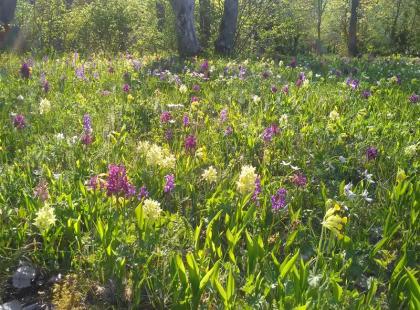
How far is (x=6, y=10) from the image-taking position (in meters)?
11.7

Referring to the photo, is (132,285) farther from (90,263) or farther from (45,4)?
(45,4)

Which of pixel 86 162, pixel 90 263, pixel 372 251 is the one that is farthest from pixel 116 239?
pixel 372 251

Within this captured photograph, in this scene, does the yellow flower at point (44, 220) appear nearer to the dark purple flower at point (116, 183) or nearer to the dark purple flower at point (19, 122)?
the dark purple flower at point (116, 183)

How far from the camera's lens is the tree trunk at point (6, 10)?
1168 cm

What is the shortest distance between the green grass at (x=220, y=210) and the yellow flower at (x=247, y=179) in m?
0.14

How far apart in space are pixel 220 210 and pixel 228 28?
9.85 m

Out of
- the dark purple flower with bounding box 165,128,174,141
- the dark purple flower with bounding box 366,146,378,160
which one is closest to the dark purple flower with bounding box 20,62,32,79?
the dark purple flower with bounding box 165,128,174,141

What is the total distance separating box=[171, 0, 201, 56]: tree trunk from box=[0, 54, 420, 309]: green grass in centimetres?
589

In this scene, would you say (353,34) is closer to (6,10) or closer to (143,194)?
(6,10)

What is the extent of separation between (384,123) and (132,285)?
3.02m

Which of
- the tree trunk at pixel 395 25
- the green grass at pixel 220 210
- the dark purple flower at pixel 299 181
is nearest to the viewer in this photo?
the green grass at pixel 220 210

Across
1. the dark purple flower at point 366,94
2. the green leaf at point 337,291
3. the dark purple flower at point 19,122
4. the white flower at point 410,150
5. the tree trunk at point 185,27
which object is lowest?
the green leaf at point 337,291

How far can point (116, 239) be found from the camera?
2.06 m

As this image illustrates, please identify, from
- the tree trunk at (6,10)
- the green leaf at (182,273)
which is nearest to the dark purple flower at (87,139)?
the green leaf at (182,273)
